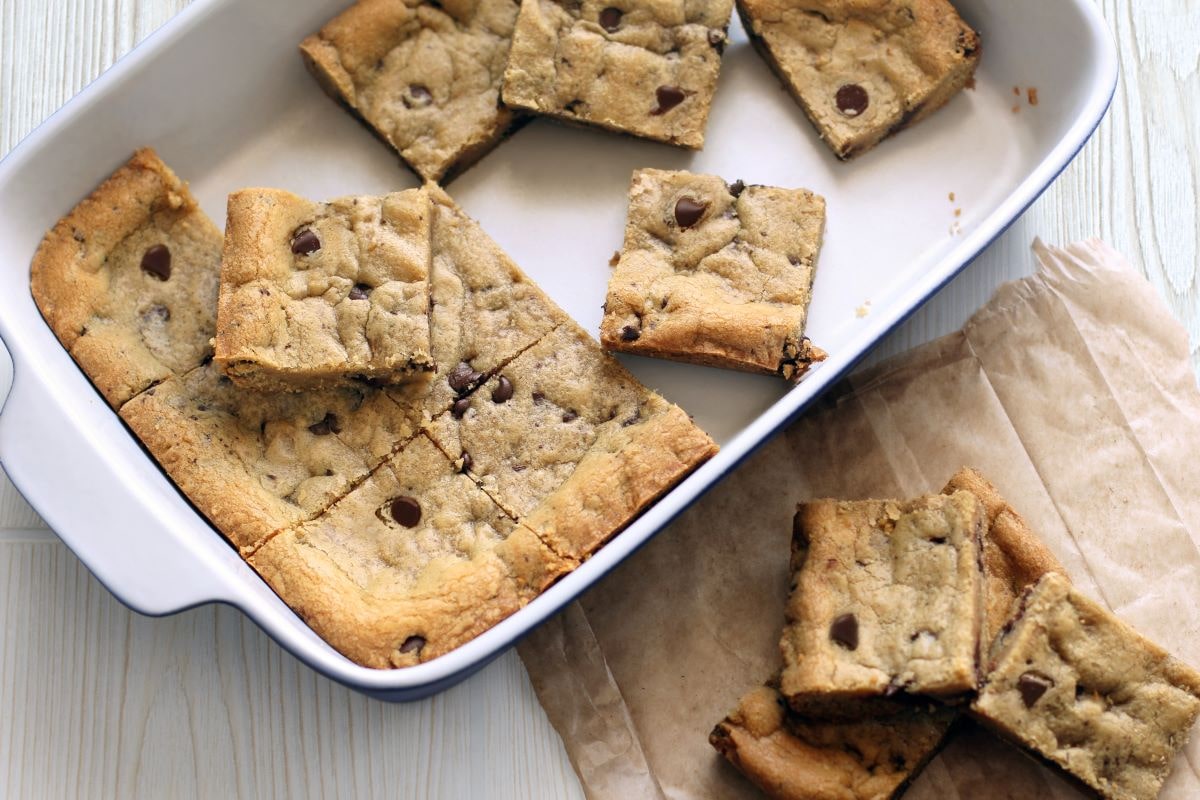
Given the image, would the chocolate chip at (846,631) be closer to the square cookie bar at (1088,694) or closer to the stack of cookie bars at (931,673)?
the stack of cookie bars at (931,673)

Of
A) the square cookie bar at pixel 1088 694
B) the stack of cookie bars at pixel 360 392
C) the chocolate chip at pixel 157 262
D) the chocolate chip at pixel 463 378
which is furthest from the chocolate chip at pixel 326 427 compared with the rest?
the square cookie bar at pixel 1088 694

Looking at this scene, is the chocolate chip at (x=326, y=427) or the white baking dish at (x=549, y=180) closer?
the white baking dish at (x=549, y=180)

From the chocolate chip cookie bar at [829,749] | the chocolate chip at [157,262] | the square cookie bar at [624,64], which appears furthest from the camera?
the square cookie bar at [624,64]

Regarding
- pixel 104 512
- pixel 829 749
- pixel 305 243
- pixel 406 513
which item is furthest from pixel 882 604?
pixel 104 512

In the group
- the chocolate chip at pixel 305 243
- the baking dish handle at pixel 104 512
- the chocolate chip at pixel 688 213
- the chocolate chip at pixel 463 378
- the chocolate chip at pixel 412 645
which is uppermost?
the chocolate chip at pixel 305 243

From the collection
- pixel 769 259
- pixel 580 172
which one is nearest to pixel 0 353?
pixel 580 172

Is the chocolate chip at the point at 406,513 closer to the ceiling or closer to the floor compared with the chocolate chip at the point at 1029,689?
closer to the ceiling
